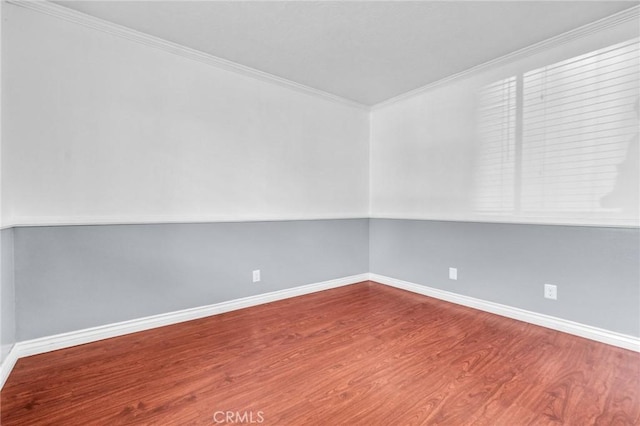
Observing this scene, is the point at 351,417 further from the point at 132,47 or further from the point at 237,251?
the point at 132,47

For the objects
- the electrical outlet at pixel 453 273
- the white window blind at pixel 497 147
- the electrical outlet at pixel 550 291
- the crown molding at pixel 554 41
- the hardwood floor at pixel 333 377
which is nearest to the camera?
the hardwood floor at pixel 333 377

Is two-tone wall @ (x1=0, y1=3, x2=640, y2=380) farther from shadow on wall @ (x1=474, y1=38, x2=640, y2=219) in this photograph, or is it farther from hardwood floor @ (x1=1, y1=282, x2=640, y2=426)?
hardwood floor @ (x1=1, y1=282, x2=640, y2=426)

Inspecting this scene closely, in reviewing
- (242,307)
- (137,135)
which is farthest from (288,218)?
(137,135)

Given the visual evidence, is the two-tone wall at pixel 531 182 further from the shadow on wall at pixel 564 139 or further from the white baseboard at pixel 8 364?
the white baseboard at pixel 8 364

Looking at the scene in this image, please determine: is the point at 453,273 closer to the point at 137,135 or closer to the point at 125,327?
the point at 125,327

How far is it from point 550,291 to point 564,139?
4.15 ft

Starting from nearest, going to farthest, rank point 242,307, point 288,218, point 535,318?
point 535,318 < point 242,307 < point 288,218

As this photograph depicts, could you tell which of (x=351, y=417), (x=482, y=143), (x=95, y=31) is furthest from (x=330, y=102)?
(x=351, y=417)

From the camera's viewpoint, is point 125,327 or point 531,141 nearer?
point 125,327

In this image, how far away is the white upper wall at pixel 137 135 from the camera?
2014 mm

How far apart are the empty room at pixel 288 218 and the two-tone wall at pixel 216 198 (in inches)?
0.6

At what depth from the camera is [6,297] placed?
1812 mm

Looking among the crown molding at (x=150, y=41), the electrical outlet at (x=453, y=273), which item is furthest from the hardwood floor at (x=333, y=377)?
the crown molding at (x=150, y=41)

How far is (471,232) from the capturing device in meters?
3.05
